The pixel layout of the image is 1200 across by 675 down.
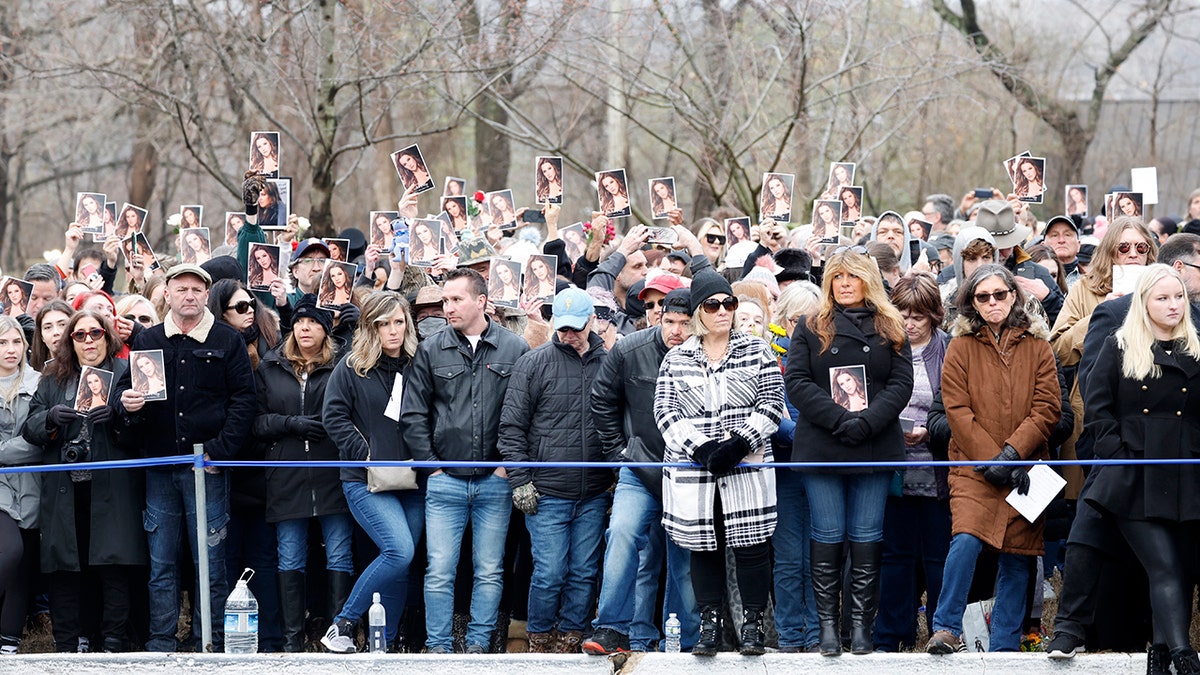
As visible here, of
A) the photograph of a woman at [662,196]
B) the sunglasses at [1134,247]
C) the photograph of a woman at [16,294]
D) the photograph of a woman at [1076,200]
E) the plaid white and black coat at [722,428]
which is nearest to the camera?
the plaid white and black coat at [722,428]

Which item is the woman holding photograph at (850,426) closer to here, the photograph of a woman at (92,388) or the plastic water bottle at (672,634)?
the plastic water bottle at (672,634)

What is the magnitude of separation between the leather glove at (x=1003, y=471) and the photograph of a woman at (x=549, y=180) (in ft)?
14.8

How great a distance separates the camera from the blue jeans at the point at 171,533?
345 inches

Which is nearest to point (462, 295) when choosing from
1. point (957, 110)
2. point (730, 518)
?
point (730, 518)

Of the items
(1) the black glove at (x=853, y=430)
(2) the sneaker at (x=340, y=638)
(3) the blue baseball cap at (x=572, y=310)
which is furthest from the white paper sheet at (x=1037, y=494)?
(2) the sneaker at (x=340, y=638)

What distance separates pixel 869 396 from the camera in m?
7.86

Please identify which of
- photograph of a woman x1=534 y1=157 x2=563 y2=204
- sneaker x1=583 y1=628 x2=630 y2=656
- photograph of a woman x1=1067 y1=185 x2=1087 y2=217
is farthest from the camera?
photograph of a woman x1=1067 y1=185 x2=1087 y2=217

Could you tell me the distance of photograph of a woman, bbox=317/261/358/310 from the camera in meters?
9.45

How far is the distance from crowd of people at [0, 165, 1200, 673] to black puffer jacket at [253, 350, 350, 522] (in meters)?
0.02

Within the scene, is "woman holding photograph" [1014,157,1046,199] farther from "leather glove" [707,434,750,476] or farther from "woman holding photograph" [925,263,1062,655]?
"leather glove" [707,434,750,476]

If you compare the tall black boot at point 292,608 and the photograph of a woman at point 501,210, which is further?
the photograph of a woman at point 501,210

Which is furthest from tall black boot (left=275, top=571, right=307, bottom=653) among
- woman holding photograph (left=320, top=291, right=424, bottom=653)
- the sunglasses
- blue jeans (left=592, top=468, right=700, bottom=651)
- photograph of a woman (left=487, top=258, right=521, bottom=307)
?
the sunglasses

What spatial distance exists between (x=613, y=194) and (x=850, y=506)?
14.0 feet

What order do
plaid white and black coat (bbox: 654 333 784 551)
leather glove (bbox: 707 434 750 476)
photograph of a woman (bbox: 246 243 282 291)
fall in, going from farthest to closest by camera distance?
photograph of a woman (bbox: 246 243 282 291) → plaid white and black coat (bbox: 654 333 784 551) → leather glove (bbox: 707 434 750 476)
